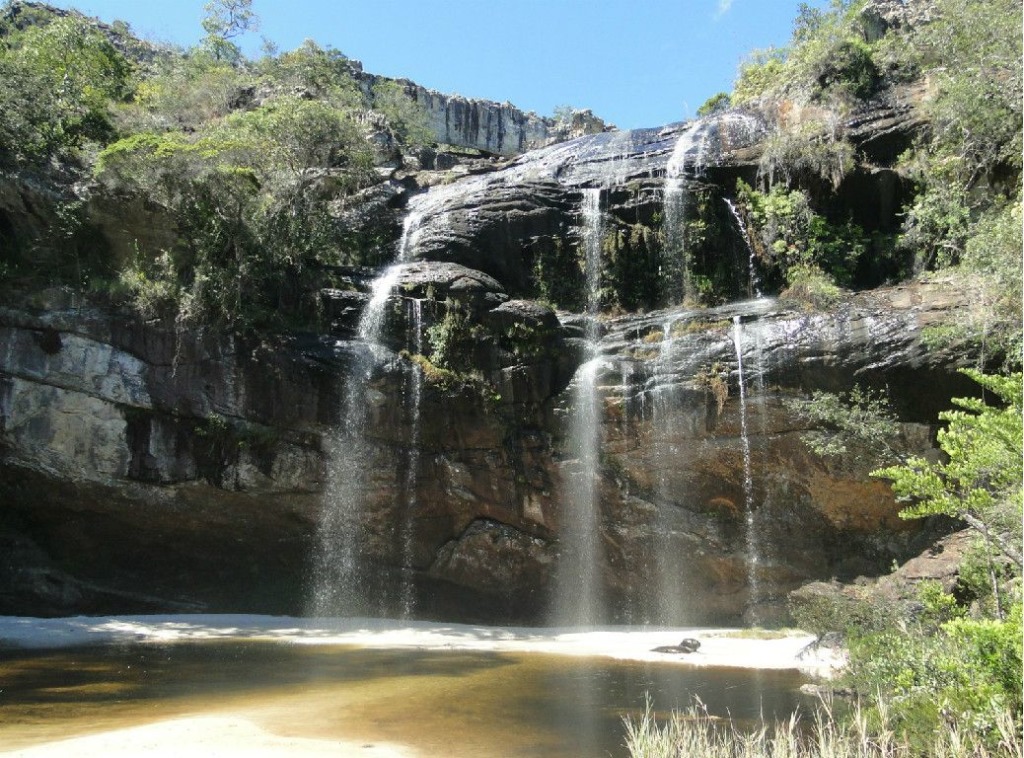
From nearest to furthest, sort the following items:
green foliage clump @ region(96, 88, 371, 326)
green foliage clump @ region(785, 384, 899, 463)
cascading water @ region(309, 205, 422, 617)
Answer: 1. green foliage clump @ region(785, 384, 899, 463)
2. cascading water @ region(309, 205, 422, 617)
3. green foliage clump @ region(96, 88, 371, 326)

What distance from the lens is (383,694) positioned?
30.8 feet

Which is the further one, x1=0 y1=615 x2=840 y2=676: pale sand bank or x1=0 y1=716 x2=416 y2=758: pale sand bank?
x1=0 y1=615 x2=840 y2=676: pale sand bank

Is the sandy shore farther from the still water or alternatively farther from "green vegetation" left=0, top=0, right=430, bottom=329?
"green vegetation" left=0, top=0, right=430, bottom=329

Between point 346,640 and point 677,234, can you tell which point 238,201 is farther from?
point 677,234

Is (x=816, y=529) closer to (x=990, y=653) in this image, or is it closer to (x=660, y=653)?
(x=660, y=653)

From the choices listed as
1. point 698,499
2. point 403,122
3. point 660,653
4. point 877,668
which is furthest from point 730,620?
point 403,122

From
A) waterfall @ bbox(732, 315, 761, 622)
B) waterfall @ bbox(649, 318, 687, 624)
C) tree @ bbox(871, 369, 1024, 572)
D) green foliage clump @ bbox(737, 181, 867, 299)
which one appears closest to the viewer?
tree @ bbox(871, 369, 1024, 572)

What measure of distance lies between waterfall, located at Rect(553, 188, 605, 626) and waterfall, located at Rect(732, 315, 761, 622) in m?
3.22

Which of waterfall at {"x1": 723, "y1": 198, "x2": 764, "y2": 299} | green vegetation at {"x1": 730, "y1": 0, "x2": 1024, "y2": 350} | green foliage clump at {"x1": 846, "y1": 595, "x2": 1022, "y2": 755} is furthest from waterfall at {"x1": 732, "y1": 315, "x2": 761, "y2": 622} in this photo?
green foliage clump at {"x1": 846, "y1": 595, "x2": 1022, "y2": 755}

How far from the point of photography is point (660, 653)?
515 inches

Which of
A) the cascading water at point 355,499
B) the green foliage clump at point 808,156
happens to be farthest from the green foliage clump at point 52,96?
the green foliage clump at point 808,156

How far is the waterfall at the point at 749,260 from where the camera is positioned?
21.1 metres

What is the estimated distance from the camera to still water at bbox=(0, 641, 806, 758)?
7.46 metres

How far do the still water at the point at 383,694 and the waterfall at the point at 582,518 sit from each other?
18.0ft
